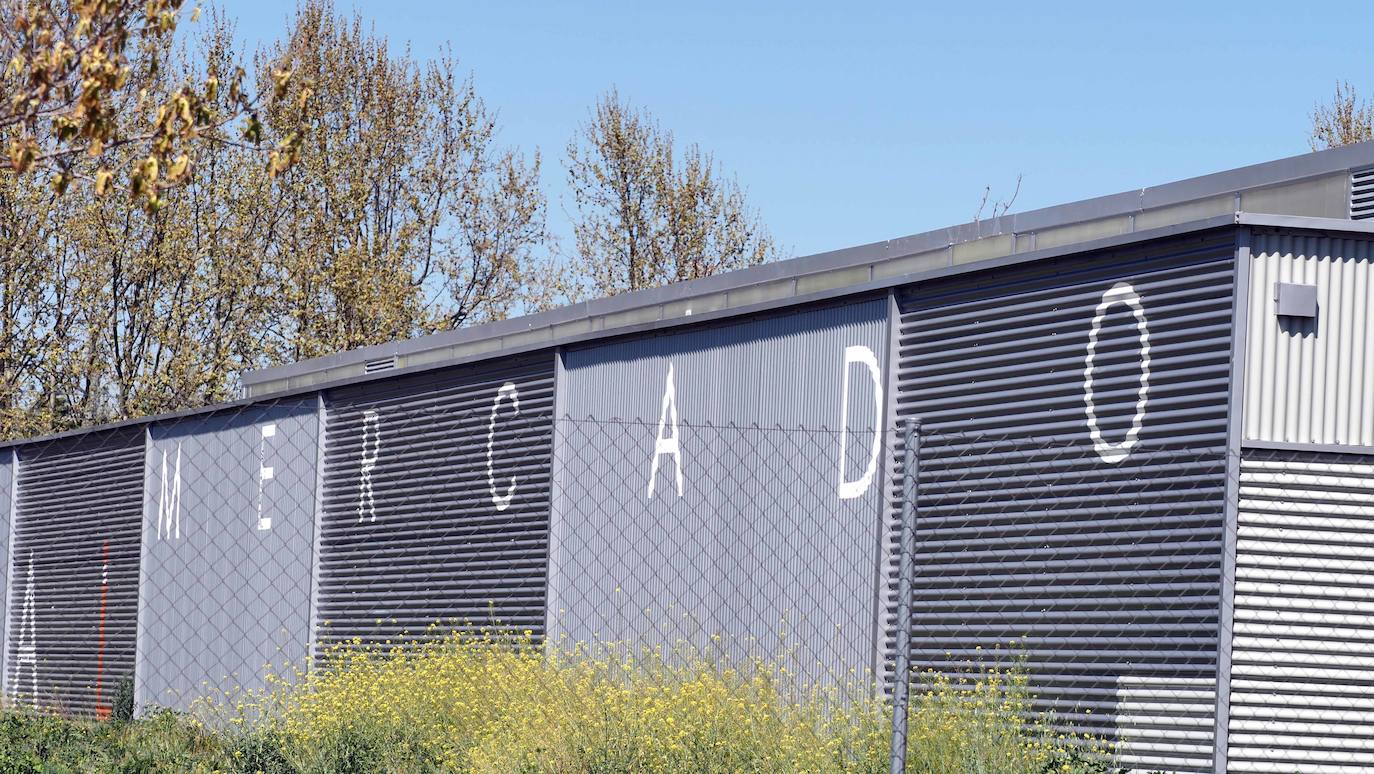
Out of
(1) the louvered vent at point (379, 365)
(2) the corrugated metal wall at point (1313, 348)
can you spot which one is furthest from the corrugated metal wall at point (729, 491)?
(1) the louvered vent at point (379, 365)

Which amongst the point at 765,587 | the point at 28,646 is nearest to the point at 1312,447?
the point at 765,587

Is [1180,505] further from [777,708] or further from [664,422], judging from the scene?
[664,422]

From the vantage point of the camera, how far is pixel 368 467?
50.3ft

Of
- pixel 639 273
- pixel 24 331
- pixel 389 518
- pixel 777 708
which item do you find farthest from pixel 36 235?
pixel 777 708

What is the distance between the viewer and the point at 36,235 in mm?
30547

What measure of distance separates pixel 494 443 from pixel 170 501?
18.5ft

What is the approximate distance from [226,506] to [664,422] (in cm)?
637

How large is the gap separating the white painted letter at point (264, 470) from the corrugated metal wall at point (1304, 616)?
1025 centimetres

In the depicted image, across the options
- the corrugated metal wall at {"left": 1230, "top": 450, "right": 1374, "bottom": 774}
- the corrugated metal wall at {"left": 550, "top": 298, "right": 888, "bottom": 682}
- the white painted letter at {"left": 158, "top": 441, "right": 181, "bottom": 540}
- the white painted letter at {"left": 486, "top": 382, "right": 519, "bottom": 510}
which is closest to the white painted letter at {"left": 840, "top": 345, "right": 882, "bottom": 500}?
the corrugated metal wall at {"left": 550, "top": 298, "right": 888, "bottom": 682}

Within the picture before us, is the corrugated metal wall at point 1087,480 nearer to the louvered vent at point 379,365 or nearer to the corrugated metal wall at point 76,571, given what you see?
the louvered vent at point 379,365

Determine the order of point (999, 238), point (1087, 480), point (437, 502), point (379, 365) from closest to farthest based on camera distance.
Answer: point (1087, 480) < point (999, 238) < point (437, 502) < point (379, 365)

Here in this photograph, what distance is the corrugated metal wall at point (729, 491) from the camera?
11148mm

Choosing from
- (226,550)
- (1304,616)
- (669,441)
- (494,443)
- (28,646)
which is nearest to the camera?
(1304,616)

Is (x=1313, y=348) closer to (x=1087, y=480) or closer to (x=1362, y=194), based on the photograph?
(x=1362, y=194)
